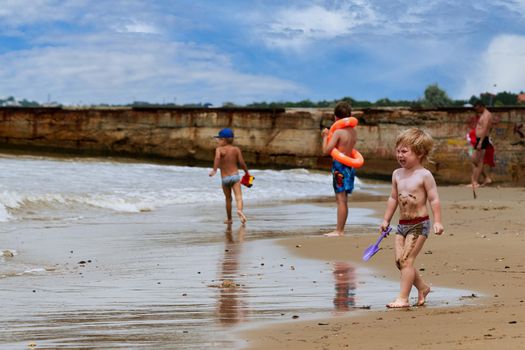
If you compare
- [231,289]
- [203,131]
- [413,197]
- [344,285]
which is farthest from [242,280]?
[203,131]

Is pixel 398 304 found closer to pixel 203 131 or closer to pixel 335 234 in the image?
pixel 335 234

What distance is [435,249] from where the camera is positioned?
893cm

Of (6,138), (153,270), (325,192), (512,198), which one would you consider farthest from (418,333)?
(6,138)

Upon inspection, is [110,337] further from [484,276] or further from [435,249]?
[435,249]

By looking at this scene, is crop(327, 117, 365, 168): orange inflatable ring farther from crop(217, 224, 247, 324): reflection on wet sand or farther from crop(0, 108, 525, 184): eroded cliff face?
crop(0, 108, 525, 184): eroded cliff face

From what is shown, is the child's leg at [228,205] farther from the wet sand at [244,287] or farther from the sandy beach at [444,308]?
the sandy beach at [444,308]

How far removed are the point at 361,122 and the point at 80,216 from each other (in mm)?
15982

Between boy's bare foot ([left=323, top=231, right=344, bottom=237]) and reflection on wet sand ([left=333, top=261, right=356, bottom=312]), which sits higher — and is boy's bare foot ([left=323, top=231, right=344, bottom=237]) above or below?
below

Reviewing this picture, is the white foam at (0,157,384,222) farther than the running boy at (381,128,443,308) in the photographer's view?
Yes

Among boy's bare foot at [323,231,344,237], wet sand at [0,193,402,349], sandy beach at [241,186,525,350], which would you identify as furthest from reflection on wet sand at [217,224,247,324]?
boy's bare foot at [323,231,344,237]

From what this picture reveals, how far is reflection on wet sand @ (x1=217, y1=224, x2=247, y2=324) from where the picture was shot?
19.2 ft

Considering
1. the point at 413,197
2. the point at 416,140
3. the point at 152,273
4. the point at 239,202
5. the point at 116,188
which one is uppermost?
the point at 416,140

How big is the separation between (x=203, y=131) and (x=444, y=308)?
965 inches

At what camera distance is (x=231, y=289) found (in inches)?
277
